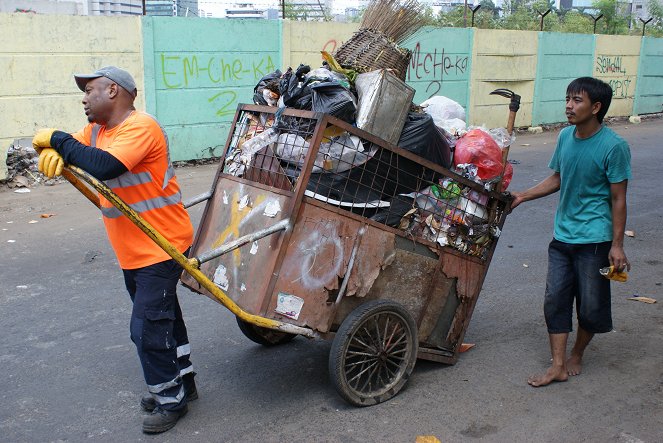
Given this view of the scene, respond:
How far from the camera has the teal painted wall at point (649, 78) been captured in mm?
17578

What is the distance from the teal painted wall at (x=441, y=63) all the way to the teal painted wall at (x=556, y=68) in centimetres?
224

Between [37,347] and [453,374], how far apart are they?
239 centimetres

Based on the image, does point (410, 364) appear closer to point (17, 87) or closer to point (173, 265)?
point (173, 265)

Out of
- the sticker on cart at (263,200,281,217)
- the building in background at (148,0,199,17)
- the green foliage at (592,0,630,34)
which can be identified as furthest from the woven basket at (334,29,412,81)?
the green foliage at (592,0,630,34)

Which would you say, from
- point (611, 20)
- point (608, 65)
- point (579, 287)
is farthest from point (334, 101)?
point (611, 20)

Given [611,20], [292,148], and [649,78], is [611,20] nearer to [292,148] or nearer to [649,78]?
[649,78]

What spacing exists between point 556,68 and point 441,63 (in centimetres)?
365

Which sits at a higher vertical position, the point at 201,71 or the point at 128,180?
the point at 201,71

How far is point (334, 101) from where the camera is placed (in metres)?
3.30

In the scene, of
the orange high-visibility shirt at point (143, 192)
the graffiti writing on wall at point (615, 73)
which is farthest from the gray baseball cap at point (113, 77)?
the graffiti writing on wall at point (615, 73)

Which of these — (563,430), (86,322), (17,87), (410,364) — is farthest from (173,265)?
(17,87)

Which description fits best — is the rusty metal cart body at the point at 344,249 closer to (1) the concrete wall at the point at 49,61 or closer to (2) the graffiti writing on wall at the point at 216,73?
(1) the concrete wall at the point at 49,61

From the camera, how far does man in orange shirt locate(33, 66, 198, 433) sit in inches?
117

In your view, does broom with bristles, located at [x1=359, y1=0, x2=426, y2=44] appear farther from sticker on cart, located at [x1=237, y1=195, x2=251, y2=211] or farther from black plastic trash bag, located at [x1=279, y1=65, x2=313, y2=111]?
sticker on cart, located at [x1=237, y1=195, x2=251, y2=211]
